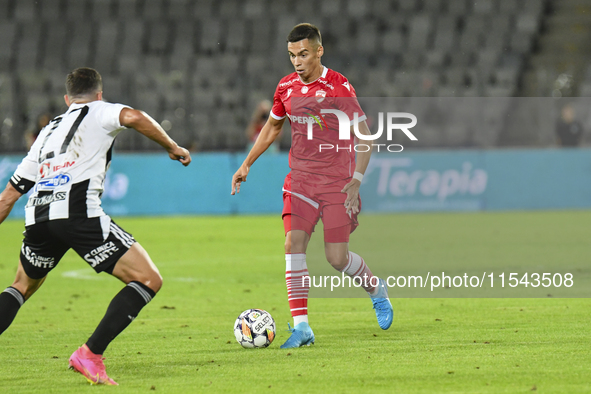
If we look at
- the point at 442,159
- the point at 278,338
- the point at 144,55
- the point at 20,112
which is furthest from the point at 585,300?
the point at 144,55

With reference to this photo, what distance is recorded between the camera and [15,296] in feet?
16.5

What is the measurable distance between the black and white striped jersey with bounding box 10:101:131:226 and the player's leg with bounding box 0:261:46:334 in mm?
475

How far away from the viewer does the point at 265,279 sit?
9.32 m

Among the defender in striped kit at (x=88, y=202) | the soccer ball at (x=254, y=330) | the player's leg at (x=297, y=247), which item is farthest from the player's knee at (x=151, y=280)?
the player's leg at (x=297, y=247)

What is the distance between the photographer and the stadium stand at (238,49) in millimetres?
20453

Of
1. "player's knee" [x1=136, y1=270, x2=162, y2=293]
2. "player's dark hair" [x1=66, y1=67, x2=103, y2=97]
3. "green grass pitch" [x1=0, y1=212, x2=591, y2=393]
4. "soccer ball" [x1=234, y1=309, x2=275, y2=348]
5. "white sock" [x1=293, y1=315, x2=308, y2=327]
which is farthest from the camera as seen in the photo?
"white sock" [x1=293, y1=315, x2=308, y2=327]

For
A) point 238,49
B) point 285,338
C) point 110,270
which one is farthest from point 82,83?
point 238,49

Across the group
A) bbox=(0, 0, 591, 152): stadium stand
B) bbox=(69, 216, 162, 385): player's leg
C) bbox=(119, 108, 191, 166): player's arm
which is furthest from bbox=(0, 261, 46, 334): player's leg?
bbox=(0, 0, 591, 152): stadium stand

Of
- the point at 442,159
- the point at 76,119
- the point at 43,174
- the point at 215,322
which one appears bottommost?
the point at 442,159

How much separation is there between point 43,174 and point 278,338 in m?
2.11

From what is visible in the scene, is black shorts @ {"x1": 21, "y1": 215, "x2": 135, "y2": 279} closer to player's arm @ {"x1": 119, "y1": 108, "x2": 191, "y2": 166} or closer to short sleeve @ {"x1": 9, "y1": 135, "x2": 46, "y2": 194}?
short sleeve @ {"x1": 9, "y1": 135, "x2": 46, "y2": 194}

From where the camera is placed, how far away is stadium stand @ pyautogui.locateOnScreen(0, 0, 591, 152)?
20.5 m

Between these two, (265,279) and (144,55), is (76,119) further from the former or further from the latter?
(144,55)

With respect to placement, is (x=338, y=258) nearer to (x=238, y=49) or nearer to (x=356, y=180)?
(x=356, y=180)
